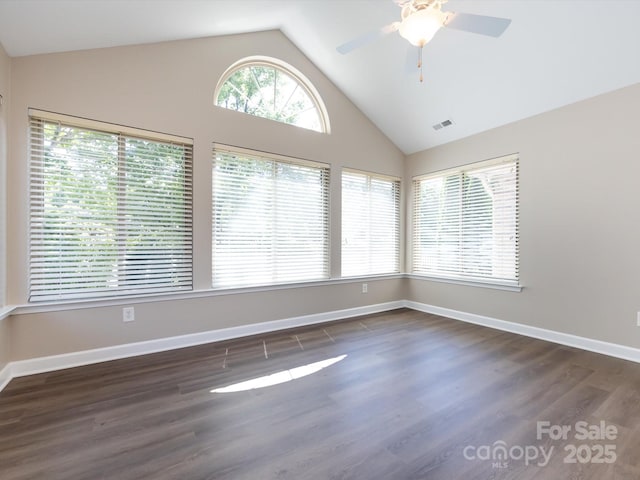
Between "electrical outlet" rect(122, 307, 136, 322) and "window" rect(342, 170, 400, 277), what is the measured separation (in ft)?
8.55

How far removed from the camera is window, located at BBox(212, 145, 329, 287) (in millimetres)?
3326

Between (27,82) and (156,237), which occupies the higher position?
(27,82)

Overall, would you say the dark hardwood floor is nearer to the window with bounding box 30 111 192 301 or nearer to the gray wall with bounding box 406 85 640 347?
the gray wall with bounding box 406 85 640 347

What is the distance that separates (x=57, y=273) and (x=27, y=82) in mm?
1593

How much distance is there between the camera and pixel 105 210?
8.86ft

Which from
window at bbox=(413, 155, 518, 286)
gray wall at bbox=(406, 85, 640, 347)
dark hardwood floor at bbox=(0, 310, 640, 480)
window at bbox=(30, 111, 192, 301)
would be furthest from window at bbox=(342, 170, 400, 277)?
window at bbox=(30, 111, 192, 301)

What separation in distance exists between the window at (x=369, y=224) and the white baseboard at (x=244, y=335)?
72 centimetres

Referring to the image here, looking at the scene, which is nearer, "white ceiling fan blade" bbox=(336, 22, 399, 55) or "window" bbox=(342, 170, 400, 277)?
"white ceiling fan blade" bbox=(336, 22, 399, 55)

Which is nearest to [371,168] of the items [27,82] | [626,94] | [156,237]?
[626,94]

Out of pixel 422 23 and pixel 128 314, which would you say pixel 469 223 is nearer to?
pixel 422 23

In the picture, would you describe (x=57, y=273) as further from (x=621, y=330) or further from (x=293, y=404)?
(x=621, y=330)

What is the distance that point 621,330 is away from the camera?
2848mm

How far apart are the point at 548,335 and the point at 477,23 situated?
129 inches

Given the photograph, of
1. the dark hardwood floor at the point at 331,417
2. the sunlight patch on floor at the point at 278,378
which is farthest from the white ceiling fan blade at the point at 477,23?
the sunlight patch on floor at the point at 278,378
